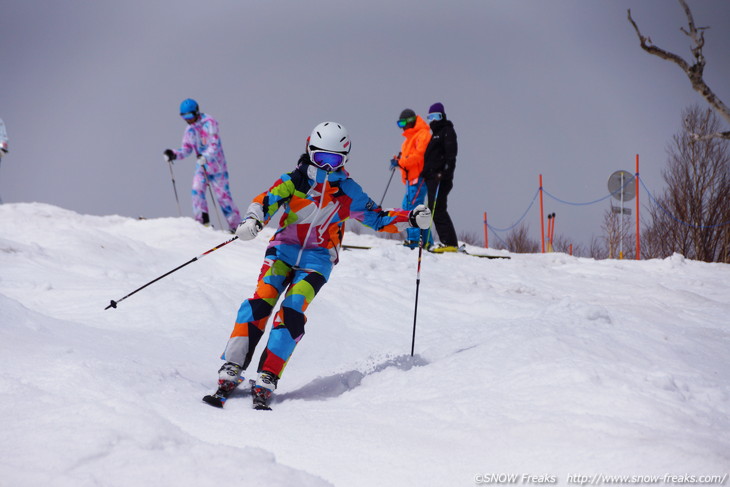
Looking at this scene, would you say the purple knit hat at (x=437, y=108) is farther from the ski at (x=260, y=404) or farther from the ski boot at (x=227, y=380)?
the ski at (x=260, y=404)

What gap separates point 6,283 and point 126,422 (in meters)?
4.39

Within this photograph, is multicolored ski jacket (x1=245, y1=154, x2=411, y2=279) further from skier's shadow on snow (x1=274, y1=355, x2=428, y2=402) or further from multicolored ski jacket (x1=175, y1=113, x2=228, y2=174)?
multicolored ski jacket (x1=175, y1=113, x2=228, y2=174)

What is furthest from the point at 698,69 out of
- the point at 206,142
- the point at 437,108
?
the point at 206,142

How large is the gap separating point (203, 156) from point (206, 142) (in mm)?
246

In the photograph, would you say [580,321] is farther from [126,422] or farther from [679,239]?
[679,239]

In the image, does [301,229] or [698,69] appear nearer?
[301,229]

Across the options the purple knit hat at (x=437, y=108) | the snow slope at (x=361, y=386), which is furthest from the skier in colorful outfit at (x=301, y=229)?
the purple knit hat at (x=437, y=108)

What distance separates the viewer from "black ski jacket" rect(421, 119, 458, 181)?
31.4 feet

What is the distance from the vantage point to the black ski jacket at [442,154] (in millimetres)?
9562

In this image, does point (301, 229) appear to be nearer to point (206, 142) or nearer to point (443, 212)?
point (443, 212)

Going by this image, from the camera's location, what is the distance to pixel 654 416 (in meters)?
2.78

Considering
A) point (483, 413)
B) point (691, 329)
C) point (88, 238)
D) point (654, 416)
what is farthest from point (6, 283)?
point (691, 329)

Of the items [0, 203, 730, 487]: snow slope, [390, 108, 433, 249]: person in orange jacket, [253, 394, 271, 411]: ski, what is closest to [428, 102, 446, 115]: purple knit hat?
[390, 108, 433, 249]: person in orange jacket

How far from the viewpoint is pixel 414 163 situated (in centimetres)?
980
